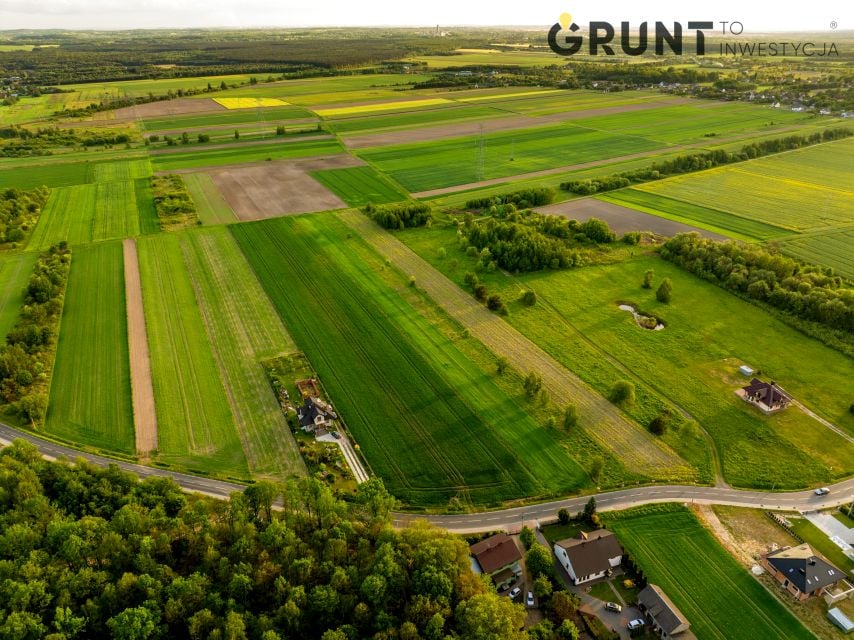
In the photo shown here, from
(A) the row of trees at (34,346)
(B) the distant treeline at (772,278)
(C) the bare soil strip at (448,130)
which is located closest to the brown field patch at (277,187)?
(C) the bare soil strip at (448,130)

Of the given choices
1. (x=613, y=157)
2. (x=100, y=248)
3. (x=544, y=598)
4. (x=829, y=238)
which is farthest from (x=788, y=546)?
(x=613, y=157)

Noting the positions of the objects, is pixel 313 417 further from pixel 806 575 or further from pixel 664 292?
A: pixel 664 292

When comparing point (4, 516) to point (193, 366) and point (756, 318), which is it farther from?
point (756, 318)

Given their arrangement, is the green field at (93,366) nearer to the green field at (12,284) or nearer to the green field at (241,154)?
the green field at (12,284)

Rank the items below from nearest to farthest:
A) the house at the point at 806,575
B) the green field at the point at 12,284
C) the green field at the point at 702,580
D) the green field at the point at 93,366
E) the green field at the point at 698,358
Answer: the green field at the point at 702,580 < the house at the point at 806,575 < the green field at the point at 698,358 < the green field at the point at 93,366 < the green field at the point at 12,284

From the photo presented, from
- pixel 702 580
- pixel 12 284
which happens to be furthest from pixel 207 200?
pixel 702 580

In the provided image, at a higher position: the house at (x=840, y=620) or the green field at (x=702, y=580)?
the green field at (x=702, y=580)
